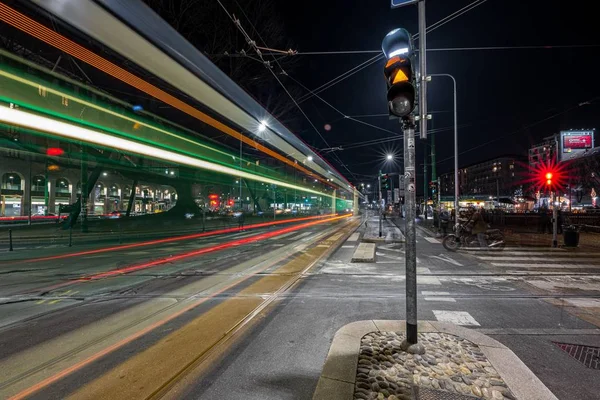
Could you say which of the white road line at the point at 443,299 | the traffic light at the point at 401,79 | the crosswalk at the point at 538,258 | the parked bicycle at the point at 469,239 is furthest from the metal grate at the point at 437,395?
the parked bicycle at the point at 469,239

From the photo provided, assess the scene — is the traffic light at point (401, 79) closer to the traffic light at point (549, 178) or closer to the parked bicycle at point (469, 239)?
the parked bicycle at point (469, 239)

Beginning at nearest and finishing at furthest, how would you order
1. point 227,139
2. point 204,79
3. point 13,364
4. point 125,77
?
point 13,364, point 125,77, point 204,79, point 227,139

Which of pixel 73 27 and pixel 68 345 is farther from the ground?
pixel 73 27

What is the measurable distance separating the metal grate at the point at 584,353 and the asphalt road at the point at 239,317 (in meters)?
0.11

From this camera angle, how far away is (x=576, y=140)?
39344 mm

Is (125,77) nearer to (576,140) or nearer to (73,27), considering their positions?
(73,27)

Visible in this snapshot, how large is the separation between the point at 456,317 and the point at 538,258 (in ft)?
29.2

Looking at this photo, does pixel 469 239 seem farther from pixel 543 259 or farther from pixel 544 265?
pixel 544 265

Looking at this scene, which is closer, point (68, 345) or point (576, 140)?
point (68, 345)

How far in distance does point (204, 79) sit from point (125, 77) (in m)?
3.55

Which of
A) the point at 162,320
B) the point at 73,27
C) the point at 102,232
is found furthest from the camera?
the point at 102,232

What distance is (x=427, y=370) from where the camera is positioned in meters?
3.46

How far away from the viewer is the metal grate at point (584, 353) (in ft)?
12.5

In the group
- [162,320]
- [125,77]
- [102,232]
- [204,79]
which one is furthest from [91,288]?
[102,232]
